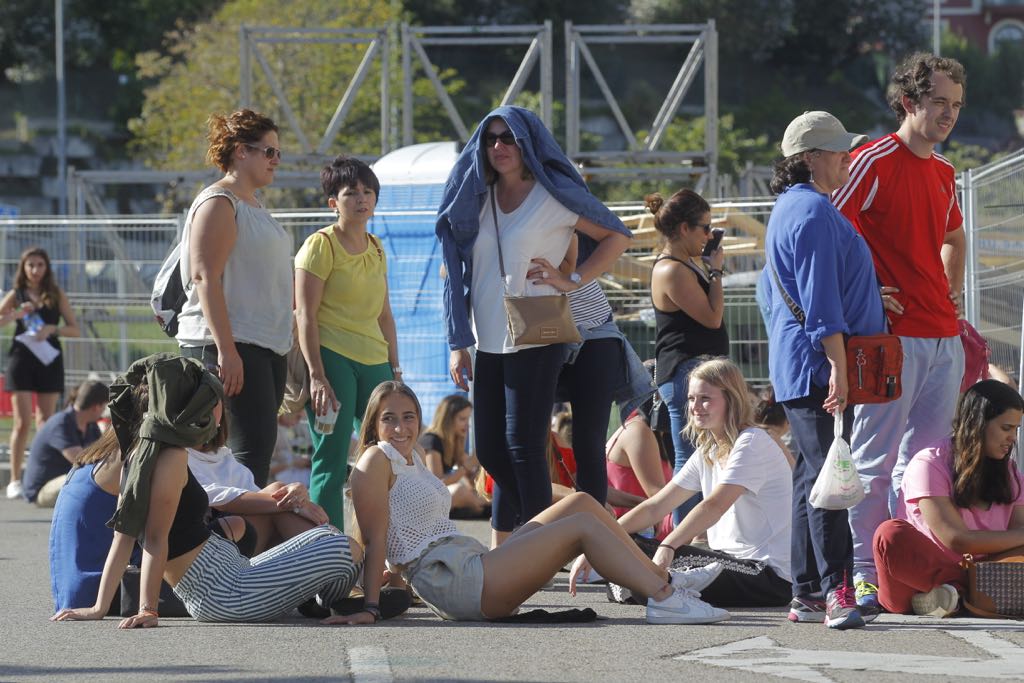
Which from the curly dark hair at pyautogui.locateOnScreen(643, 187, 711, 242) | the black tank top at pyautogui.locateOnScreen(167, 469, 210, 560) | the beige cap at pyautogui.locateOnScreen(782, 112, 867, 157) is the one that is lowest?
the black tank top at pyautogui.locateOnScreen(167, 469, 210, 560)

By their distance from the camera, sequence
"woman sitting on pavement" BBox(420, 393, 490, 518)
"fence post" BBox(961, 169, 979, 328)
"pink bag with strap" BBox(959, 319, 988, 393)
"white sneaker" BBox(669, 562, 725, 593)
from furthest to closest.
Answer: "woman sitting on pavement" BBox(420, 393, 490, 518), "fence post" BBox(961, 169, 979, 328), "pink bag with strap" BBox(959, 319, 988, 393), "white sneaker" BBox(669, 562, 725, 593)

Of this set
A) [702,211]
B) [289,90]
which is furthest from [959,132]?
[702,211]

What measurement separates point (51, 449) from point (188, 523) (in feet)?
20.0

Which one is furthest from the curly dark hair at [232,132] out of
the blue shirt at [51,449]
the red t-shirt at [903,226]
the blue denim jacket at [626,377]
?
the blue shirt at [51,449]

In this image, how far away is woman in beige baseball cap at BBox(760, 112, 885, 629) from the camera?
619 cm

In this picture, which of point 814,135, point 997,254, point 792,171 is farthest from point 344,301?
point 997,254

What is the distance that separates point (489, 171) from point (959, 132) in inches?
2840

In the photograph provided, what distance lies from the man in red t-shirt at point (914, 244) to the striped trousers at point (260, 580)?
6.50ft

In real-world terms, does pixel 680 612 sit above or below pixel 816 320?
below

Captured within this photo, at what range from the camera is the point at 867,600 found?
6.48 metres

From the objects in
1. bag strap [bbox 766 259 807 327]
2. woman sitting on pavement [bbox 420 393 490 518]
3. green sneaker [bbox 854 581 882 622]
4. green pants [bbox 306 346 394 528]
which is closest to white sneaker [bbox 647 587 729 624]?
green sneaker [bbox 854 581 882 622]

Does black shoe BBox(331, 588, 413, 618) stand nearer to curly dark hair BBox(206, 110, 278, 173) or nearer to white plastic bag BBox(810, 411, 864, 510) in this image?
white plastic bag BBox(810, 411, 864, 510)

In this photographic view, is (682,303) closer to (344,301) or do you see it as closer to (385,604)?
(344,301)

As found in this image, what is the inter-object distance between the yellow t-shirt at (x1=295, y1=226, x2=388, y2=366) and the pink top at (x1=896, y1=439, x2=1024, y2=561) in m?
2.62
